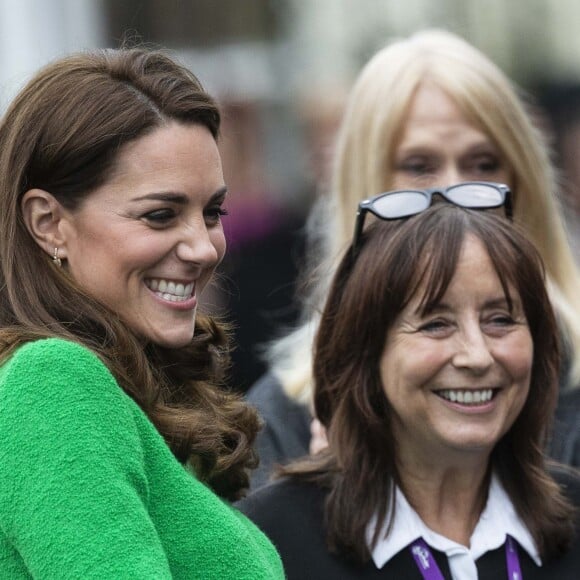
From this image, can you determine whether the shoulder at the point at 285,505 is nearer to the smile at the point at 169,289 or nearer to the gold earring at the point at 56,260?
the smile at the point at 169,289

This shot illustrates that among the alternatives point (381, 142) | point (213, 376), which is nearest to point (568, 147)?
point (381, 142)

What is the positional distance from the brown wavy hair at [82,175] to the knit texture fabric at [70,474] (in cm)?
13

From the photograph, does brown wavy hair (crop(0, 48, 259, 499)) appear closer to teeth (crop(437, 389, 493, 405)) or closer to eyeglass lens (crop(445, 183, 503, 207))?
teeth (crop(437, 389, 493, 405))

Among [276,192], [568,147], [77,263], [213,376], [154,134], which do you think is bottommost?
[276,192]

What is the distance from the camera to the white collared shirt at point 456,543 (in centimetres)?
296

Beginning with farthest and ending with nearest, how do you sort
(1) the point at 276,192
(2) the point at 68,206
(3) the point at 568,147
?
(1) the point at 276,192 < (3) the point at 568,147 < (2) the point at 68,206

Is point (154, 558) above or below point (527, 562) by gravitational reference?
above

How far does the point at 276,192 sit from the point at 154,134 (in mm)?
5035

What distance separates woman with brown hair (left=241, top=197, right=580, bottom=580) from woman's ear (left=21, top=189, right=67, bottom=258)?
2.84 ft

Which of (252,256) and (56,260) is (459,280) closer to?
(56,260)

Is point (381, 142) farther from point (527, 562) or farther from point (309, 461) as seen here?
point (527, 562)

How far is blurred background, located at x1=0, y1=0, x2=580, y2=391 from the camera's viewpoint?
5609mm

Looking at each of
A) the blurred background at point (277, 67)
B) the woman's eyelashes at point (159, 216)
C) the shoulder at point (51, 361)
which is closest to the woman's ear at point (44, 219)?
the woman's eyelashes at point (159, 216)

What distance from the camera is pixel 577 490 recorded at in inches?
128
